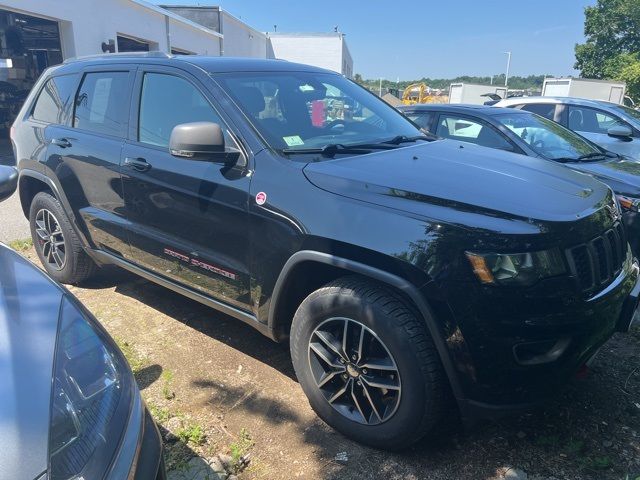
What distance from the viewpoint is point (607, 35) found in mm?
45594

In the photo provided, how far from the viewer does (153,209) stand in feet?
10.6

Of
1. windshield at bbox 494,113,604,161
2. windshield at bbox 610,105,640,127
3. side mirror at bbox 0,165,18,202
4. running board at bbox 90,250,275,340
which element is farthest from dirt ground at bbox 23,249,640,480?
windshield at bbox 610,105,640,127

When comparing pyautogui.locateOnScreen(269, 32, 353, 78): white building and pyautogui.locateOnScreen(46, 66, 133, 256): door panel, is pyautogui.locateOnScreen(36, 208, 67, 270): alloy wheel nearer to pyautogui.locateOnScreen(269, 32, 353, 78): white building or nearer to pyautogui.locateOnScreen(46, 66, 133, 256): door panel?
pyautogui.locateOnScreen(46, 66, 133, 256): door panel

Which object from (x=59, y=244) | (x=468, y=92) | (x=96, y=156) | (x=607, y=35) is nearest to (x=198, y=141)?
(x=96, y=156)

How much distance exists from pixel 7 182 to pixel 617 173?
15.9 ft

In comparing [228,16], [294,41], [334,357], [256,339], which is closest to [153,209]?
[256,339]

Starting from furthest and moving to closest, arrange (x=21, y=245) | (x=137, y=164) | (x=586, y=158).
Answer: (x=21, y=245) → (x=586, y=158) → (x=137, y=164)

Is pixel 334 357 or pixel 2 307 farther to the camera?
pixel 334 357

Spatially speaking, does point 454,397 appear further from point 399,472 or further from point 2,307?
point 2,307

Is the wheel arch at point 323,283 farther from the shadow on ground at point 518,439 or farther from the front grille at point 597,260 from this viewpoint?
the front grille at point 597,260

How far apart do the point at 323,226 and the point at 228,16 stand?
2824 centimetres

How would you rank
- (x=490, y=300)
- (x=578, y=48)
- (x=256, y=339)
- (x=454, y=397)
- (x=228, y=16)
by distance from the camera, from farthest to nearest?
(x=578, y=48)
(x=228, y=16)
(x=256, y=339)
(x=454, y=397)
(x=490, y=300)

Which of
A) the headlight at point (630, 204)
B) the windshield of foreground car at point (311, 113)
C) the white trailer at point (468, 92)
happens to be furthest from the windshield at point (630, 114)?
the white trailer at point (468, 92)

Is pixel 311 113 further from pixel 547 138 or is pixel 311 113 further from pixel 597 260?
pixel 547 138
